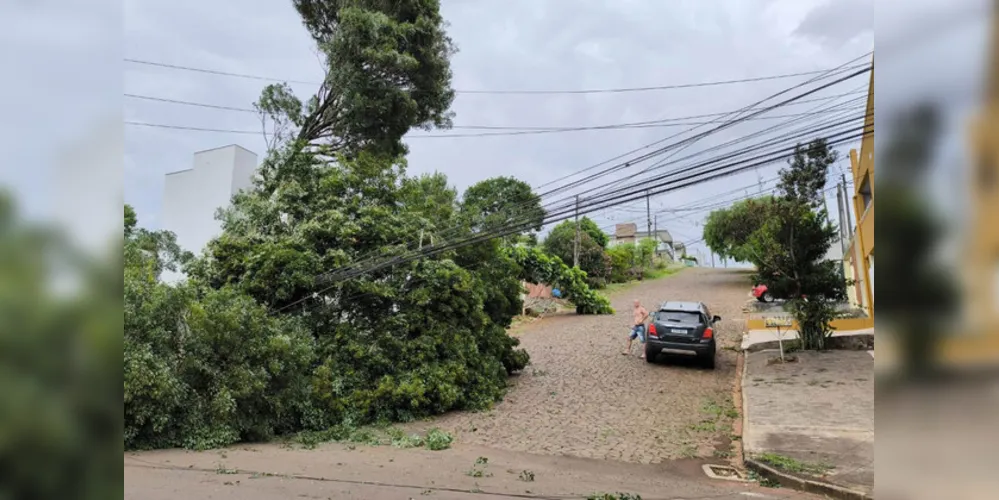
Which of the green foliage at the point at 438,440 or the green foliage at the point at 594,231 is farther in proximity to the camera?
the green foliage at the point at 594,231

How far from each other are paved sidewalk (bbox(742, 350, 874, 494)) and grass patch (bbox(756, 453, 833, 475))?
0.04 ft

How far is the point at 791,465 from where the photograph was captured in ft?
23.1

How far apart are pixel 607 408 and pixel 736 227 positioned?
86.6 ft

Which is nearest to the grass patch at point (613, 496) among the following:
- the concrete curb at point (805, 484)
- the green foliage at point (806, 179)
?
the concrete curb at point (805, 484)

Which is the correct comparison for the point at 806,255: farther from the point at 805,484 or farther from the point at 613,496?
Result: the point at 613,496

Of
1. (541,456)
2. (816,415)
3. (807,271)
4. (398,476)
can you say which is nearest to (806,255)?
(807,271)

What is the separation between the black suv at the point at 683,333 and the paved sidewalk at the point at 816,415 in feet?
3.53

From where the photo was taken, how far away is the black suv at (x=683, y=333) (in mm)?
13086

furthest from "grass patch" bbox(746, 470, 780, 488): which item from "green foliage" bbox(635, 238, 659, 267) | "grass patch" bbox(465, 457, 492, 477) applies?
"green foliage" bbox(635, 238, 659, 267)
